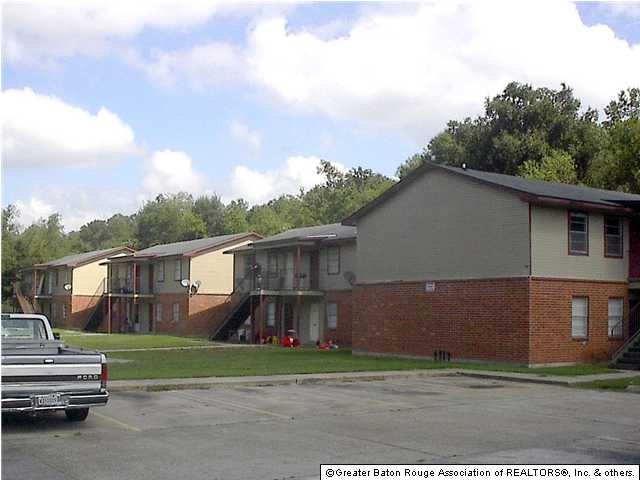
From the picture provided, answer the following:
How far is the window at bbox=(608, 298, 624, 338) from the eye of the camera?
29.7 meters

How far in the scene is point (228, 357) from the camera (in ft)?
104

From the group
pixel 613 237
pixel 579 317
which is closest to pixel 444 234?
pixel 579 317

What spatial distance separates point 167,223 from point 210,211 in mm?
7013

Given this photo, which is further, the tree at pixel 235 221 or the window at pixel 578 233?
the tree at pixel 235 221

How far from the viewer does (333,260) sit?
140ft

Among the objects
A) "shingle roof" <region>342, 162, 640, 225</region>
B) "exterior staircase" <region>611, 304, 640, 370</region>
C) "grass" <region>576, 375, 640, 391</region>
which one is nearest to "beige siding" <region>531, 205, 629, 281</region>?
"shingle roof" <region>342, 162, 640, 225</region>

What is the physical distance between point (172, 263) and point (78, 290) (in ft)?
50.6

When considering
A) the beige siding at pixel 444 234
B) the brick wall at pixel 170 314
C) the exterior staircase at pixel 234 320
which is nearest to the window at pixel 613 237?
the beige siding at pixel 444 234

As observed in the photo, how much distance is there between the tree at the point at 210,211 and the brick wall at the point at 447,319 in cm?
7684

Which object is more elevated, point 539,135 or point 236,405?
point 539,135

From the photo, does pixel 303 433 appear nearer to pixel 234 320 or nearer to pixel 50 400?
pixel 50 400

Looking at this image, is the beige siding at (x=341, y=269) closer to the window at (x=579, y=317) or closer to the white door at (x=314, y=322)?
the white door at (x=314, y=322)

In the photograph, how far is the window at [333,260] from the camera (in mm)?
42312

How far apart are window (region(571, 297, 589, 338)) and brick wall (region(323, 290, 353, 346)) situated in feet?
45.6
